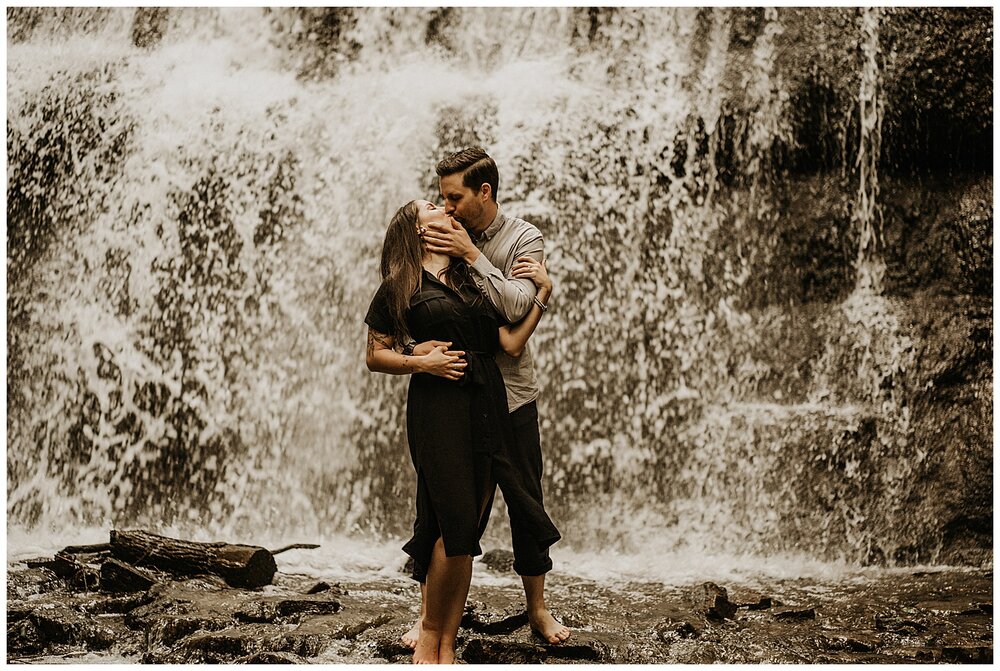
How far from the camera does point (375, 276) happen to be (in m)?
6.45

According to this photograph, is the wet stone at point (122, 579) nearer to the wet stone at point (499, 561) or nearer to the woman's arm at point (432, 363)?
the wet stone at point (499, 561)

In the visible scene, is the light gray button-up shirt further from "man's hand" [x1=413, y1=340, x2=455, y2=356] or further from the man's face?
"man's hand" [x1=413, y1=340, x2=455, y2=356]

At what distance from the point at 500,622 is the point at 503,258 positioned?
1346 millimetres

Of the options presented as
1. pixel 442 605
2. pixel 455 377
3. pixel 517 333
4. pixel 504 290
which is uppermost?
pixel 504 290

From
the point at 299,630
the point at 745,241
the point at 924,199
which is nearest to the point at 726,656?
the point at 299,630

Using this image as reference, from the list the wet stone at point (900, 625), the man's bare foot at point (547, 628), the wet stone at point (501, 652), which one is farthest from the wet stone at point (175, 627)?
the wet stone at point (900, 625)

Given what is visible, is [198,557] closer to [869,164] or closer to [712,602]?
[712,602]

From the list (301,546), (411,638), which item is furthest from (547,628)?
(301,546)

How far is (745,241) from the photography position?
641cm

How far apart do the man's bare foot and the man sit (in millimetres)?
105

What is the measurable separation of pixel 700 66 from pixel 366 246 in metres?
2.47

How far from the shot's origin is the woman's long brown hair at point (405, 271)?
10.2 ft

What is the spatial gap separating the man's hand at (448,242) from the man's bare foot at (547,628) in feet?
4.19

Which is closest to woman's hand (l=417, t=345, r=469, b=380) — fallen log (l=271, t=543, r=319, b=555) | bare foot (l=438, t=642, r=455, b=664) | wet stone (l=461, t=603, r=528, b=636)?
bare foot (l=438, t=642, r=455, b=664)
